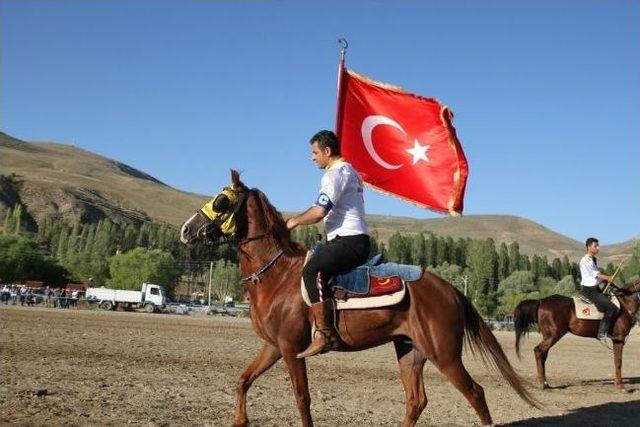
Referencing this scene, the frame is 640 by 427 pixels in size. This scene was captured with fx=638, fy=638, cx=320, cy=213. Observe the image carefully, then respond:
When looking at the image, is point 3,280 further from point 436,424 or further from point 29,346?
point 436,424

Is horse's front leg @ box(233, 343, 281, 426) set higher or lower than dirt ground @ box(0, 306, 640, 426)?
higher

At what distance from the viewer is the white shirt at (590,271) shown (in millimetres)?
18312

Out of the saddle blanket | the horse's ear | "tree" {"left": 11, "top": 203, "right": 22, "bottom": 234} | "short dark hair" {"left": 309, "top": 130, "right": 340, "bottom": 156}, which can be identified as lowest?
the saddle blanket

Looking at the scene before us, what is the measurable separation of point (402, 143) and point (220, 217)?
7.71 metres

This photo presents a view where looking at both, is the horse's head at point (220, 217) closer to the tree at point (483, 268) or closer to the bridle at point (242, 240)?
the bridle at point (242, 240)

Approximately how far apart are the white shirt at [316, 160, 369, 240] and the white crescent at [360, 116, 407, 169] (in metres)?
6.52

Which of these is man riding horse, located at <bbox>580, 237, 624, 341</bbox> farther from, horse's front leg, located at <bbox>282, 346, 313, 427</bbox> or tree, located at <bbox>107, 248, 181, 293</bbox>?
tree, located at <bbox>107, 248, 181, 293</bbox>

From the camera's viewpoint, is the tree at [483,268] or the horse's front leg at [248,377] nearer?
the horse's front leg at [248,377]

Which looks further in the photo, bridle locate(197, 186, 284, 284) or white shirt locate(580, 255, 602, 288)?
white shirt locate(580, 255, 602, 288)

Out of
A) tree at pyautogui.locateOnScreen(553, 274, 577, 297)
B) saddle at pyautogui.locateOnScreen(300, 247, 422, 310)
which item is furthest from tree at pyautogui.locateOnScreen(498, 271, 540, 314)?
saddle at pyautogui.locateOnScreen(300, 247, 422, 310)

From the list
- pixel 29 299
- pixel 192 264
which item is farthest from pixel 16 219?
pixel 29 299

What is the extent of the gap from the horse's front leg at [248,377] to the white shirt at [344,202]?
1861 mm

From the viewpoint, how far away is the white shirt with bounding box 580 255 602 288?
18312mm

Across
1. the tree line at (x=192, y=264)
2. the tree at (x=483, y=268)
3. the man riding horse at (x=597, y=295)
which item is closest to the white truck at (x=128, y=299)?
the tree line at (x=192, y=264)
